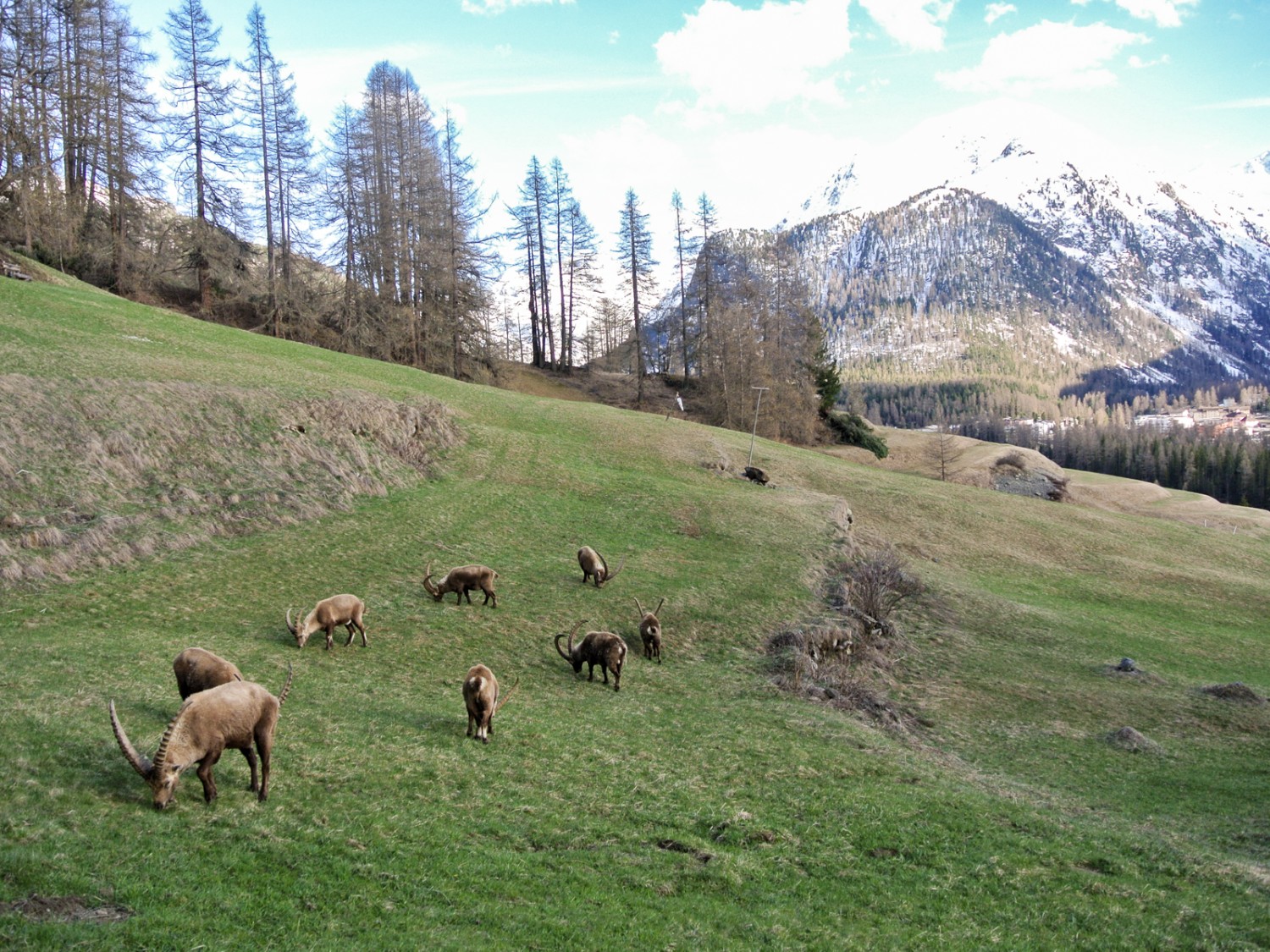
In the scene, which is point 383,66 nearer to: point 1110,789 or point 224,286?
point 224,286

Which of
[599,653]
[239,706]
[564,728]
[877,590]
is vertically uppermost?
[239,706]

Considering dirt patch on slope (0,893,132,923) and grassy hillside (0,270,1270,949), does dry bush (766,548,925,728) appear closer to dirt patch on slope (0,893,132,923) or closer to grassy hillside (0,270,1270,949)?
grassy hillside (0,270,1270,949)

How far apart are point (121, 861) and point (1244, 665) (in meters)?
35.5

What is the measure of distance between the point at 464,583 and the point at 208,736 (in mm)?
12567

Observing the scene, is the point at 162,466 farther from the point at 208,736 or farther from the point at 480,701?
the point at 208,736

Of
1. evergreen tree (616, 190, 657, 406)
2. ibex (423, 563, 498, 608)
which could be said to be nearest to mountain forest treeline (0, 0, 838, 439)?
evergreen tree (616, 190, 657, 406)

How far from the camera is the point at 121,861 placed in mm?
7734

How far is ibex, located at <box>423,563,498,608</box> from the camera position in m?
21.8

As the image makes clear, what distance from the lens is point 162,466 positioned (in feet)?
78.5

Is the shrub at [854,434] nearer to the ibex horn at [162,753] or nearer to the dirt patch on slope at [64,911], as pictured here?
the ibex horn at [162,753]

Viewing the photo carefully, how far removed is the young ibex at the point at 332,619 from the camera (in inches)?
690

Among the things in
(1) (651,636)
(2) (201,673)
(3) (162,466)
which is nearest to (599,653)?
(1) (651,636)

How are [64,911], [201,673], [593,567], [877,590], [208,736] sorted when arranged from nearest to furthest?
[64,911]
[208,736]
[201,673]
[593,567]
[877,590]

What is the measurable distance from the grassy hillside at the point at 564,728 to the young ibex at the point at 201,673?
55 centimetres
